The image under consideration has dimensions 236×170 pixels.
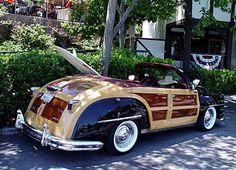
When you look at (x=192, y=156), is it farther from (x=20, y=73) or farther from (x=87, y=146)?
(x=20, y=73)

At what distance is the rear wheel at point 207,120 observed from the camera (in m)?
8.05

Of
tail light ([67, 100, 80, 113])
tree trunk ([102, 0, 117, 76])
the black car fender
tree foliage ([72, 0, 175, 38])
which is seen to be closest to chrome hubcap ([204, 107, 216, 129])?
the black car fender

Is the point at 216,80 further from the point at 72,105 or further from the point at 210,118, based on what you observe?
the point at 72,105

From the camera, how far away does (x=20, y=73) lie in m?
7.41

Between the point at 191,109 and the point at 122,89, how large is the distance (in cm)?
208

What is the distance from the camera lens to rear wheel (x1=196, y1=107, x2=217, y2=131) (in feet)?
26.4

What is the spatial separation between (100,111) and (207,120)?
3.51m

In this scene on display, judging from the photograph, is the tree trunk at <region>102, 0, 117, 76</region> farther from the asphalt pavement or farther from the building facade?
the building facade

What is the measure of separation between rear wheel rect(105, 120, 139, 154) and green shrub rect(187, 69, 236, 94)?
8.11 metres

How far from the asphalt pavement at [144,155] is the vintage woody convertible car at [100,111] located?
0.31 m

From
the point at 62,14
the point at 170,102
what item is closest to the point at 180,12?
the point at 62,14

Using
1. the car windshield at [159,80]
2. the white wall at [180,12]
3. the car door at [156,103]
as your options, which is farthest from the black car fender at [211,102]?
the white wall at [180,12]

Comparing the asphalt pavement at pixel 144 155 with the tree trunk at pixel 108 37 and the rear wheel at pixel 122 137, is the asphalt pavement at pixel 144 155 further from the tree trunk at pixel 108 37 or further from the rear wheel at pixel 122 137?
the tree trunk at pixel 108 37

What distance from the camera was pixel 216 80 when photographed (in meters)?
14.2
